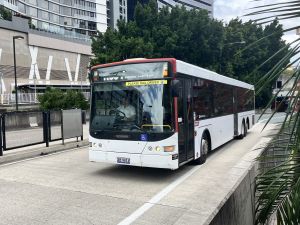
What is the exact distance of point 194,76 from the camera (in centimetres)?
1024

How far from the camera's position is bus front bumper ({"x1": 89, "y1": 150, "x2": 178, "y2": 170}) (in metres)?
8.18

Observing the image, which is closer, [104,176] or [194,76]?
[104,176]

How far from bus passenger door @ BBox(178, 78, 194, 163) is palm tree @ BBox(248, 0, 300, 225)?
583 centimetres

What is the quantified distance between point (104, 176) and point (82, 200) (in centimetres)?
219

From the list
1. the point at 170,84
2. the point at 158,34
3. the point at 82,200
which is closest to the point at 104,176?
the point at 82,200

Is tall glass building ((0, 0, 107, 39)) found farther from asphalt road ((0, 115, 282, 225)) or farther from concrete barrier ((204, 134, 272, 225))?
concrete barrier ((204, 134, 272, 225))

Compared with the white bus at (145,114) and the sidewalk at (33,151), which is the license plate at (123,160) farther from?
the sidewalk at (33,151)

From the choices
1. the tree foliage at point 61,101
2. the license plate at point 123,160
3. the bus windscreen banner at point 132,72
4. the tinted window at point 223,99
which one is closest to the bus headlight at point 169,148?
the license plate at point 123,160

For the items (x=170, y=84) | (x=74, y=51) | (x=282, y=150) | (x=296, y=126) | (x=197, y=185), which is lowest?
(x=197, y=185)

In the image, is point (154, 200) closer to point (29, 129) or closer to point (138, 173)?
point (138, 173)

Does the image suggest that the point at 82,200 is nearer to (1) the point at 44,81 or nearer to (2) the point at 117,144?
Answer: (2) the point at 117,144

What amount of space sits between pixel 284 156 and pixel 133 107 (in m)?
6.40

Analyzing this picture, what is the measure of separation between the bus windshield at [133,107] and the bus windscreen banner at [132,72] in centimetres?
13

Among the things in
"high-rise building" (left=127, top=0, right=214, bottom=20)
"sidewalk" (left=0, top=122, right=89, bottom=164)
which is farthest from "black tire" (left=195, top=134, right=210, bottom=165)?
"high-rise building" (left=127, top=0, right=214, bottom=20)
